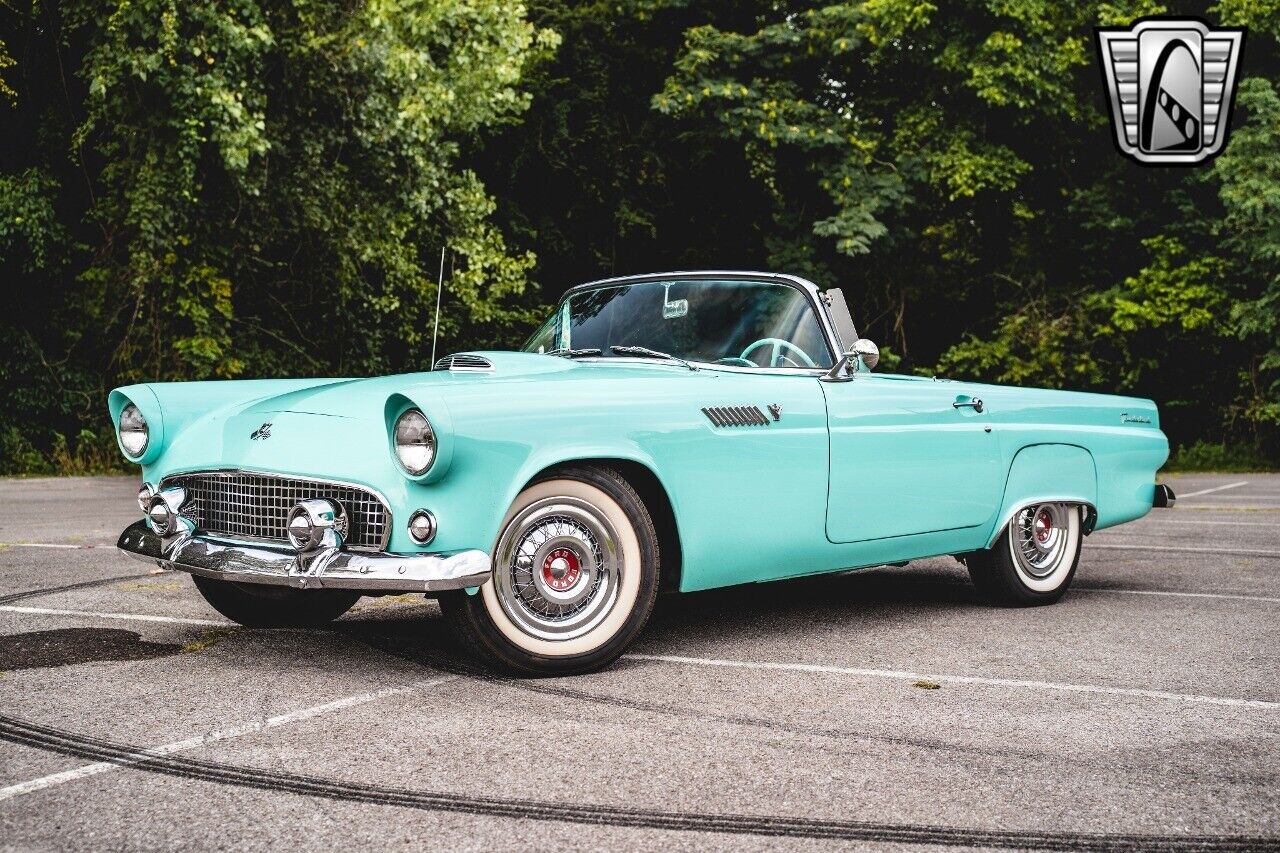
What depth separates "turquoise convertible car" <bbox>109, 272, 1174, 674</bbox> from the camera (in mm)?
4527

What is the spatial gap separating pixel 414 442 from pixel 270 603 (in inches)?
64.4

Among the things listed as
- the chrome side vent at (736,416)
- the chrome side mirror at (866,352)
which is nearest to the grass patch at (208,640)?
the chrome side vent at (736,416)

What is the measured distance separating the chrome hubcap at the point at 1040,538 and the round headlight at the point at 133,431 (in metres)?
3.90

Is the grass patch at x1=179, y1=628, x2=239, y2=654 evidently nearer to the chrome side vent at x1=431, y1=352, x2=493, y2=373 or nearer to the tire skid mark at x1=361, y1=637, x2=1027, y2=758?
the tire skid mark at x1=361, y1=637, x2=1027, y2=758

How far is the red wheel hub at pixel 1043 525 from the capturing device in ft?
22.1

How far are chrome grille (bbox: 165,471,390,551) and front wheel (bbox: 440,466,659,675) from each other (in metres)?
0.37

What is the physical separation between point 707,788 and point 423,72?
17.4 metres

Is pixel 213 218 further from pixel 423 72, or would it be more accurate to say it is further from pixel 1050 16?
pixel 1050 16

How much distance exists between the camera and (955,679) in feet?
16.0

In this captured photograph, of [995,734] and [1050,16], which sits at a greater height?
[1050,16]

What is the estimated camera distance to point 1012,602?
666cm

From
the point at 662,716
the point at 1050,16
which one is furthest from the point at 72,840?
the point at 1050,16

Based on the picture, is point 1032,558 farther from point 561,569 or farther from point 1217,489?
point 1217,489

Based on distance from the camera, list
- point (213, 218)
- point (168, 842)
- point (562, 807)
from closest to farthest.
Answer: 1. point (168, 842)
2. point (562, 807)
3. point (213, 218)
